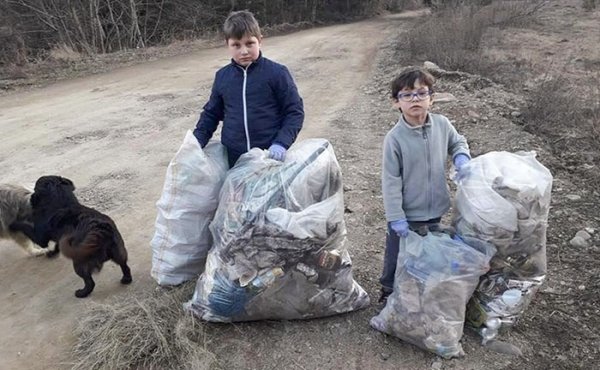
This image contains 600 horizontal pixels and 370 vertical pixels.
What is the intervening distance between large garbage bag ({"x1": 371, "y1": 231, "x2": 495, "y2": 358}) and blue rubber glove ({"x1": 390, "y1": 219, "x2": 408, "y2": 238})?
0.11 ft

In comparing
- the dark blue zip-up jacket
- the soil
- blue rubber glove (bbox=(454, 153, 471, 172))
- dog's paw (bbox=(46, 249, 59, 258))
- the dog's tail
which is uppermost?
the dark blue zip-up jacket

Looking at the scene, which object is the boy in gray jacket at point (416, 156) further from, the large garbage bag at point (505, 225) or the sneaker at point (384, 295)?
the sneaker at point (384, 295)

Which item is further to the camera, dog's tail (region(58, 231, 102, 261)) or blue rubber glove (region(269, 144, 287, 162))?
dog's tail (region(58, 231, 102, 261))

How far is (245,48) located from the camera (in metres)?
2.87

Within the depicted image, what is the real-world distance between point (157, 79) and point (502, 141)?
22.6 ft

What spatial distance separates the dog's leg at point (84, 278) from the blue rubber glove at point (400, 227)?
186 cm

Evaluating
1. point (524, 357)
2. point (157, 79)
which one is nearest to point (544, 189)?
point (524, 357)

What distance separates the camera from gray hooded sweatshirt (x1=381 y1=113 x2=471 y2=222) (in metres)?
2.72

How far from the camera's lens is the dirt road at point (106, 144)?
3.22m

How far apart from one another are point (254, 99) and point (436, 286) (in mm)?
1422

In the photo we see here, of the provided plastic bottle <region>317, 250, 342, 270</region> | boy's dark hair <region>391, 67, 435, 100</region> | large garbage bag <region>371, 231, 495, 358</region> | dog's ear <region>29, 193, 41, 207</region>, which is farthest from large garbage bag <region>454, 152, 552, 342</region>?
dog's ear <region>29, 193, 41, 207</region>

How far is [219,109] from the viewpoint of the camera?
3.23 m

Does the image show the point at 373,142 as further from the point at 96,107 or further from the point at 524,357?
the point at 96,107

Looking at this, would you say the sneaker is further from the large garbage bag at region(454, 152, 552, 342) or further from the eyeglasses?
the eyeglasses
